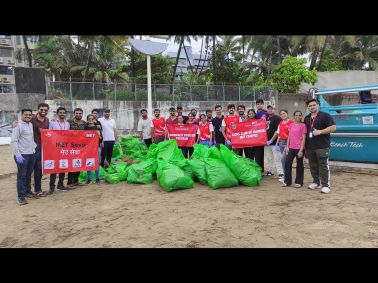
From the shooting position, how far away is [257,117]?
750 cm

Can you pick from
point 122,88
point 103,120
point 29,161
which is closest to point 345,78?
point 122,88

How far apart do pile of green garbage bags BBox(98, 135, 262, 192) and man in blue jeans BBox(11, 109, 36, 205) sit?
1.75 metres

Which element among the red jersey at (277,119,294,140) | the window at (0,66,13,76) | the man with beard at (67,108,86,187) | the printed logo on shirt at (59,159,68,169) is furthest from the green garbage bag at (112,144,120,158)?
the window at (0,66,13,76)

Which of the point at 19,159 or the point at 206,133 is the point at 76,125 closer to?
the point at 19,159

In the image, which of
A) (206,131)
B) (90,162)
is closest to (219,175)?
(206,131)

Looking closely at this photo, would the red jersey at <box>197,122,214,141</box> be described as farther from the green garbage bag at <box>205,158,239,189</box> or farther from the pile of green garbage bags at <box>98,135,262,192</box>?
the green garbage bag at <box>205,158,239,189</box>

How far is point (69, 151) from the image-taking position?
661 cm

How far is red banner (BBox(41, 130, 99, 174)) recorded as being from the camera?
629 centimetres

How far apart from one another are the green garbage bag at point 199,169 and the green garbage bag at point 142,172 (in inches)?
36.9

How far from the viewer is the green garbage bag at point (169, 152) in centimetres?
700

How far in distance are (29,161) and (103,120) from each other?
215 cm

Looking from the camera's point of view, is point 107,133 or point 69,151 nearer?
point 69,151

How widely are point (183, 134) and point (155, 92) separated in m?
11.5
